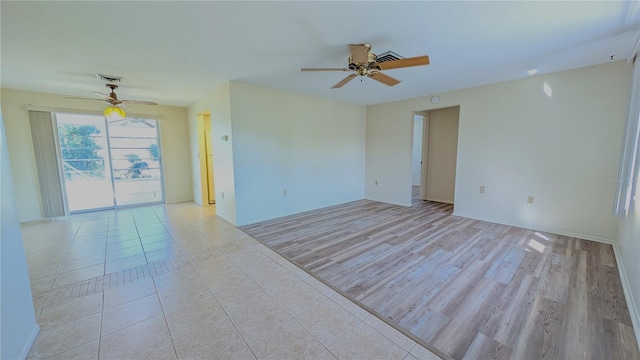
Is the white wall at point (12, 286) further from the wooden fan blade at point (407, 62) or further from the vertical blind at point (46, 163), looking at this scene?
the vertical blind at point (46, 163)

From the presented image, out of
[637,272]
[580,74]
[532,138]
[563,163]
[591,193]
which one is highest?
[580,74]

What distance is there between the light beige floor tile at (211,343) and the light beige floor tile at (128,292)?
2.75 feet

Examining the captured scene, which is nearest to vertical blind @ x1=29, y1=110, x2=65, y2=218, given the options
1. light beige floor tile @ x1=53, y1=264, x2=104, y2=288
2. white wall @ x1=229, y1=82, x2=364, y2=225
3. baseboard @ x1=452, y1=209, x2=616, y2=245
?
light beige floor tile @ x1=53, y1=264, x2=104, y2=288

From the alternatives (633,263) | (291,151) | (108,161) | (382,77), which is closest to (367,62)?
(382,77)

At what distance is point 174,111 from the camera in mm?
5734

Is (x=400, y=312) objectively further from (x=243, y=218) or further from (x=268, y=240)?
(x=243, y=218)

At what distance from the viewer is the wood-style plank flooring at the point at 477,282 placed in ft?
5.22

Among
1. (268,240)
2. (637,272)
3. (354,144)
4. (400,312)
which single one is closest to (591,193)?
(637,272)

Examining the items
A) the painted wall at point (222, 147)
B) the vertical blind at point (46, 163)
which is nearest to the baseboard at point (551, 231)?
the painted wall at point (222, 147)

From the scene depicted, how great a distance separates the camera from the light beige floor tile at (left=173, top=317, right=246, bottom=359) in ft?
4.90

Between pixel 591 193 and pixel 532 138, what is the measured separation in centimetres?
103

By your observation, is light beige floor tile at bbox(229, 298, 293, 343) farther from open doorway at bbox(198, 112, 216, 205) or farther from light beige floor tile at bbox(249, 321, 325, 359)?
open doorway at bbox(198, 112, 216, 205)

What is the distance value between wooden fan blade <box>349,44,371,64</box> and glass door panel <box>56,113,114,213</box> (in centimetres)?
554

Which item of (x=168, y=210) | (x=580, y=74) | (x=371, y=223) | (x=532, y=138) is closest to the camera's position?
(x=580, y=74)
